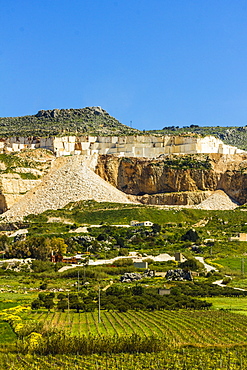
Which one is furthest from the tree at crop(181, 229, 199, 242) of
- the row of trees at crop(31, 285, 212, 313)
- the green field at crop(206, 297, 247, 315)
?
the row of trees at crop(31, 285, 212, 313)

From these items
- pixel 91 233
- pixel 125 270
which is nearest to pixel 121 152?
pixel 91 233

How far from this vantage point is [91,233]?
264ft

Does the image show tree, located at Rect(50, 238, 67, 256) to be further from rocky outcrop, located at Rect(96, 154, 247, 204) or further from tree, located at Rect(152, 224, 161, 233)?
rocky outcrop, located at Rect(96, 154, 247, 204)

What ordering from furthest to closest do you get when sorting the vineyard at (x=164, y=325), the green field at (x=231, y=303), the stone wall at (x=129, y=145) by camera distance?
the stone wall at (x=129, y=145), the green field at (x=231, y=303), the vineyard at (x=164, y=325)

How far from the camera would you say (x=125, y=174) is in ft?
370

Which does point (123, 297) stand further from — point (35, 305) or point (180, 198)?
point (180, 198)

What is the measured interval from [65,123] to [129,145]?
34.5m

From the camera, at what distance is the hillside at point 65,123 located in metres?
137

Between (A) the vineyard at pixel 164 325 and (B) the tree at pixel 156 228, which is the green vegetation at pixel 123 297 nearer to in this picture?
(A) the vineyard at pixel 164 325

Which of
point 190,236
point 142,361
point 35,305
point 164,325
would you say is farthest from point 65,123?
point 142,361

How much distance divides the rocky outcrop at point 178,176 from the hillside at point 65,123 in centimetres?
2054

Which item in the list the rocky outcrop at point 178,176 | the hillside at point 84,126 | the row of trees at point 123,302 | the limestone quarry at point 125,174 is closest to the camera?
the row of trees at point 123,302

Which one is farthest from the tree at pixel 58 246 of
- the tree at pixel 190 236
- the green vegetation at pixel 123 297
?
the tree at pixel 190 236

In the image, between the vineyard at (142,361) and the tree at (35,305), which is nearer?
the vineyard at (142,361)
